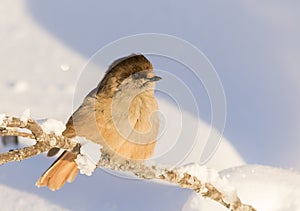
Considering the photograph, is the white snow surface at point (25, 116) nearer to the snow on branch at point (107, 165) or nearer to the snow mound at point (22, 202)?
the snow on branch at point (107, 165)

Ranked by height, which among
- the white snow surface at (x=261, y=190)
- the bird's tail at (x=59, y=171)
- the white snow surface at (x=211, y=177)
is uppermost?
the white snow surface at (x=261, y=190)

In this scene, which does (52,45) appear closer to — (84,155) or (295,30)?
(295,30)

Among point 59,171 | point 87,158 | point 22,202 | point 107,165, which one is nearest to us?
point 87,158

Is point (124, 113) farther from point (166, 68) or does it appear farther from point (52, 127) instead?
point (166, 68)

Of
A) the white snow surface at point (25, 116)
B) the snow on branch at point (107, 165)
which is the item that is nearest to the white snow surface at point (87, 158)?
the snow on branch at point (107, 165)

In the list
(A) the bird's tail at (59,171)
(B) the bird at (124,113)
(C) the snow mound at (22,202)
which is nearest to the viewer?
(B) the bird at (124,113)

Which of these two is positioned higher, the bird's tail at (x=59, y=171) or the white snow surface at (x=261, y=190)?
the white snow surface at (x=261, y=190)

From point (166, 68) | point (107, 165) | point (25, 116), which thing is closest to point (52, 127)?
point (25, 116)
